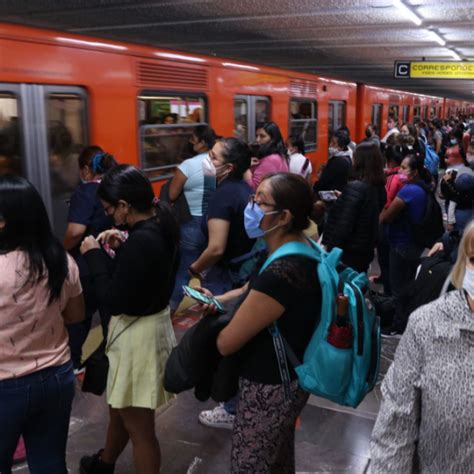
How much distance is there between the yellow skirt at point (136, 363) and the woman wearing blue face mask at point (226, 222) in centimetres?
79

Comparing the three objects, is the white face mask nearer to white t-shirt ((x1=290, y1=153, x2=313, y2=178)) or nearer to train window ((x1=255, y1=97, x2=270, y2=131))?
white t-shirt ((x1=290, y1=153, x2=313, y2=178))

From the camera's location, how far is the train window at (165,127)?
16.4 feet

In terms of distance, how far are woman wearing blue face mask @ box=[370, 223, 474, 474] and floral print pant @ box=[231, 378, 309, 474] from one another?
0.45m

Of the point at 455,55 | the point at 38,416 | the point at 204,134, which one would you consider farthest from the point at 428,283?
the point at 455,55

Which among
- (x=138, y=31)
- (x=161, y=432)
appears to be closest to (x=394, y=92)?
(x=138, y=31)

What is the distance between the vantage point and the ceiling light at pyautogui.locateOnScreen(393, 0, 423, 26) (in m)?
3.70

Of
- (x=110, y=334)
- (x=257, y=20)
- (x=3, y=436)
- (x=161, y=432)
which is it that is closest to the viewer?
(x=3, y=436)

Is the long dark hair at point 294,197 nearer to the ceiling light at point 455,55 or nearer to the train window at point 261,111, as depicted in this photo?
the train window at point 261,111

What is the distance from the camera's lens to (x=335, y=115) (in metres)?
10.1

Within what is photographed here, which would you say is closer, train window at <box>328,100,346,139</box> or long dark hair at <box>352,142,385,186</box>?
long dark hair at <box>352,142,385,186</box>

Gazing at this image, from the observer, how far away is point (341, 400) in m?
1.84

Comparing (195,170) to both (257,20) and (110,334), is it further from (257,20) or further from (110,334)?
(110,334)

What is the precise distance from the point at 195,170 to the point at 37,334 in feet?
7.28

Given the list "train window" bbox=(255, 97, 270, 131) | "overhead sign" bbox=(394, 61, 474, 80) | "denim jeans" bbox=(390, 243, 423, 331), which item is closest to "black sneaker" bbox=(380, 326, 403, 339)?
"denim jeans" bbox=(390, 243, 423, 331)
